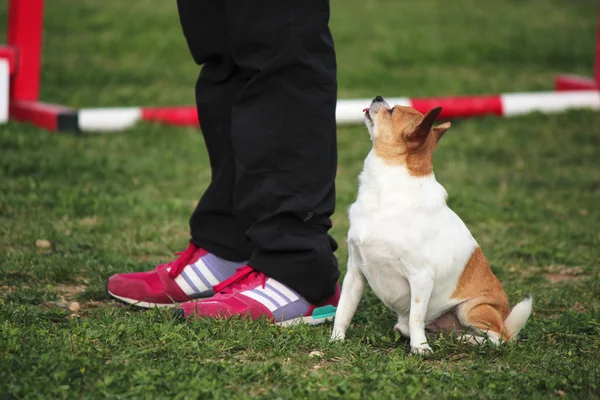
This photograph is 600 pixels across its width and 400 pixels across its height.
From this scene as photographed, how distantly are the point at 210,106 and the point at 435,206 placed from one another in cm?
101

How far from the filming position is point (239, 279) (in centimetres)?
319

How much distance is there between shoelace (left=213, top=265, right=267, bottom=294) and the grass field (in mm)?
200

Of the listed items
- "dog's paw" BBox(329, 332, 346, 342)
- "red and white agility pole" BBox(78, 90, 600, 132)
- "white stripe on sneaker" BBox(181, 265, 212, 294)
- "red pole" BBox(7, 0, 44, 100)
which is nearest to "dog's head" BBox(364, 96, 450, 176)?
"dog's paw" BBox(329, 332, 346, 342)

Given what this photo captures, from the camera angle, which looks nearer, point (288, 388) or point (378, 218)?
point (288, 388)

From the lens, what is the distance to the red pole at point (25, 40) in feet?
21.5

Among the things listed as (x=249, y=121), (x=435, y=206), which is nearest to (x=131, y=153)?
(x=249, y=121)

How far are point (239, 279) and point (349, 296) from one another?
439 mm

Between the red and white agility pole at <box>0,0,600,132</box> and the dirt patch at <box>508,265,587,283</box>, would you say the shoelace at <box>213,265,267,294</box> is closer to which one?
the dirt patch at <box>508,265,587,283</box>

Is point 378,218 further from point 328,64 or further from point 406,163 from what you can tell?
point 328,64

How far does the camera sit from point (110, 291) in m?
3.40

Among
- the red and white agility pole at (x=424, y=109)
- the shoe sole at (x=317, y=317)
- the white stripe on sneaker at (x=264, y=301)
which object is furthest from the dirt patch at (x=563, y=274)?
the red and white agility pole at (x=424, y=109)

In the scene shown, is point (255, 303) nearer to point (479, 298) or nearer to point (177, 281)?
→ point (177, 281)

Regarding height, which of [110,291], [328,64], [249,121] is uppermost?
[328,64]

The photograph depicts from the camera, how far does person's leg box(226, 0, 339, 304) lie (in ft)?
9.71
